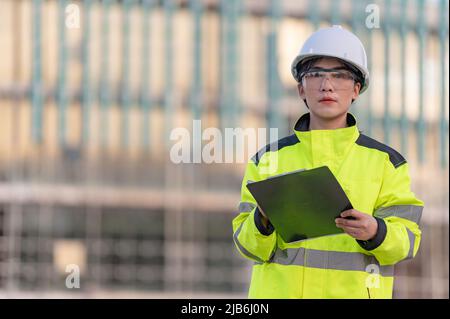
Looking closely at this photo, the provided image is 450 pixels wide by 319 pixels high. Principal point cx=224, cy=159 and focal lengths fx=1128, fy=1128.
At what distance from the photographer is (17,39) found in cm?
2272

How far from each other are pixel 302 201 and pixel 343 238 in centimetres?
31

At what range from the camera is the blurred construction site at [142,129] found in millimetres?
22734

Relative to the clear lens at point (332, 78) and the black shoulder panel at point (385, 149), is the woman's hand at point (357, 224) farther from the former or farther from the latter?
the clear lens at point (332, 78)

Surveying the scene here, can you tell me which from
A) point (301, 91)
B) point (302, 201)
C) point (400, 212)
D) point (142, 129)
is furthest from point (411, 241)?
point (142, 129)

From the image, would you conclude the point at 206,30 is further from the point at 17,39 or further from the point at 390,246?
the point at 390,246

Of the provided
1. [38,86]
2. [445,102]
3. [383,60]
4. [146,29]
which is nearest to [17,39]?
[38,86]

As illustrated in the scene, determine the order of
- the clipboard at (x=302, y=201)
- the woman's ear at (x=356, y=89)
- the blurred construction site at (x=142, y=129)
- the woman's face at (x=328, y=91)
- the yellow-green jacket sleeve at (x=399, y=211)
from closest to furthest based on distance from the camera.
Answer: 1. the clipboard at (x=302, y=201)
2. the yellow-green jacket sleeve at (x=399, y=211)
3. the woman's face at (x=328, y=91)
4. the woman's ear at (x=356, y=89)
5. the blurred construction site at (x=142, y=129)

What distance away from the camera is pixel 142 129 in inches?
932

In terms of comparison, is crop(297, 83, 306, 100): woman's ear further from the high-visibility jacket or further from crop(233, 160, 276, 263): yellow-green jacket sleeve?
crop(233, 160, 276, 263): yellow-green jacket sleeve

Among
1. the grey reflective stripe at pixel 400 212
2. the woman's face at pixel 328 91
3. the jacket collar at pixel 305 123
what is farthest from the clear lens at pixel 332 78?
the grey reflective stripe at pixel 400 212

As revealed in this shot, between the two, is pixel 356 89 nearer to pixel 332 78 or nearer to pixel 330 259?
pixel 332 78

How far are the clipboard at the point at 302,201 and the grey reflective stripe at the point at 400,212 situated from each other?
0.81ft

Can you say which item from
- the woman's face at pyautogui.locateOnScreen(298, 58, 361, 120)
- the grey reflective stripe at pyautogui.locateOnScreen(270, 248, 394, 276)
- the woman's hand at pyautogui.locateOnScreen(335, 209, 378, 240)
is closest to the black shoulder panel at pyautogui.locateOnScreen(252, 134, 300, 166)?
the woman's face at pyautogui.locateOnScreen(298, 58, 361, 120)

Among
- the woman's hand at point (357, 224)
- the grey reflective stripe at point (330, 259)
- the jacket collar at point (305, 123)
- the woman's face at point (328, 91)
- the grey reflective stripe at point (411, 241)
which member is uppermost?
the woman's face at point (328, 91)
